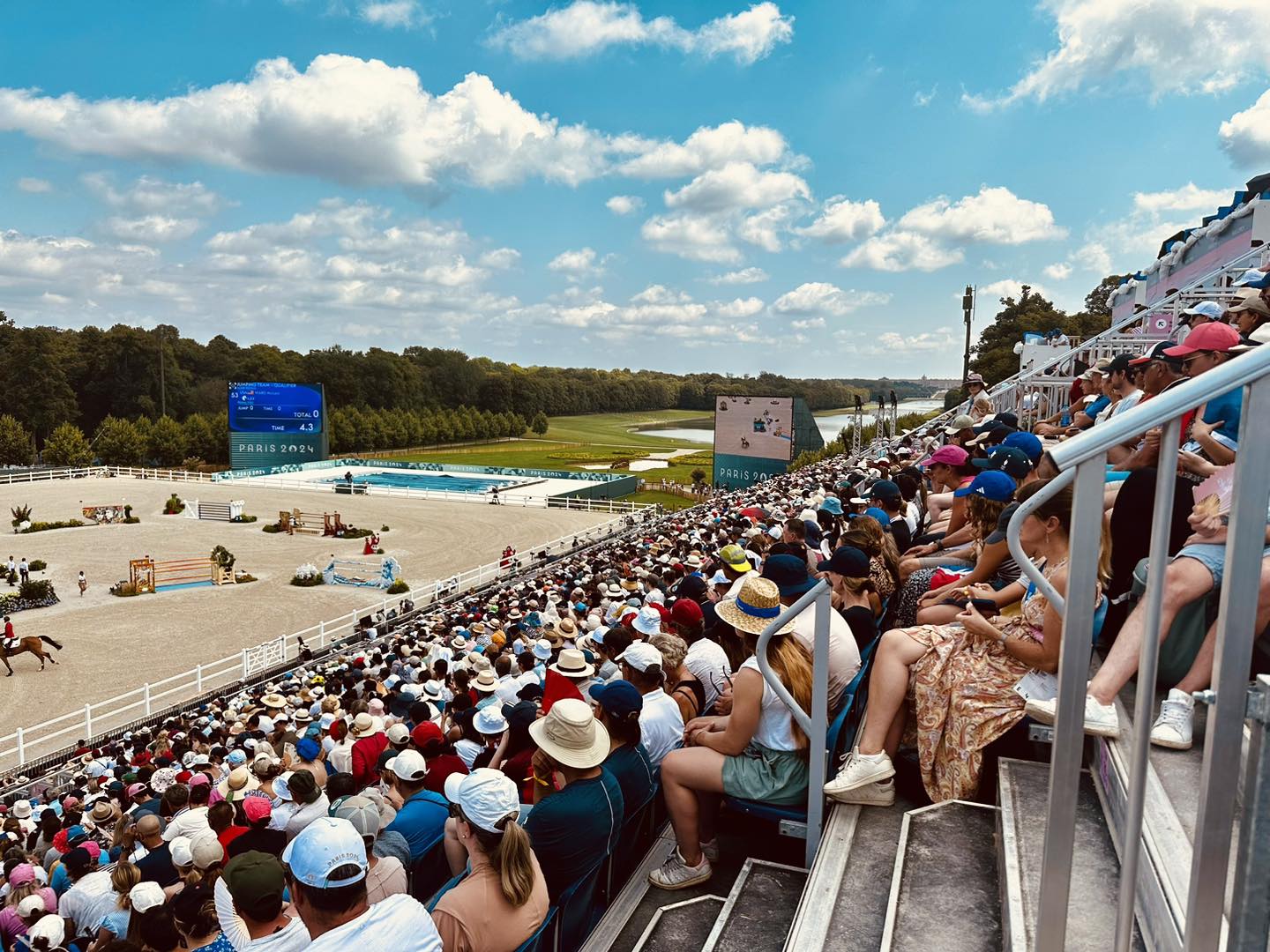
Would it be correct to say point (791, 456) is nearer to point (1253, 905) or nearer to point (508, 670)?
point (508, 670)

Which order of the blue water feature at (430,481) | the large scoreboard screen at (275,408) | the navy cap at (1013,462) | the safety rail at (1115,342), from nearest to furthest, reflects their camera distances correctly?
1. the navy cap at (1013,462)
2. the safety rail at (1115,342)
3. the blue water feature at (430,481)
4. the large scoreboard screen at (275,408)

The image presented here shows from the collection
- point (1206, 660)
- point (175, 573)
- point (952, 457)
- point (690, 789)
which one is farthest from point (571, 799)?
point (175, 573)

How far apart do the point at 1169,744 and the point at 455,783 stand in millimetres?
2642

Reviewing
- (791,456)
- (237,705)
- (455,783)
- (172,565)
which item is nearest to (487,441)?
(791,456)

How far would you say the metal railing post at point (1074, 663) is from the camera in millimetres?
1572

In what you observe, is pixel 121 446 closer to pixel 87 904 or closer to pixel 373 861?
pixel 87 904

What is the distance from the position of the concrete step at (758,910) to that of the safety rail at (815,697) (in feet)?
0.49

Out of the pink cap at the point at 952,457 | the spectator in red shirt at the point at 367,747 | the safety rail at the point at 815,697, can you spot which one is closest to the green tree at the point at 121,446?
the spectator in red shirt at the point at 367,747

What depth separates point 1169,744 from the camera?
8.87 ft

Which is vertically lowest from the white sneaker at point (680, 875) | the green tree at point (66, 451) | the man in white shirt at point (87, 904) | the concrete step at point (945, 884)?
the green tree at point (66, 451)

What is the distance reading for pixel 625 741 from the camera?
4.02 metres

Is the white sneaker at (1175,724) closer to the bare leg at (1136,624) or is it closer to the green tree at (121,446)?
the bare leg at (1136,624)

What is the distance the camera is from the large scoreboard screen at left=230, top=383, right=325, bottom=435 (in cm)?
5800

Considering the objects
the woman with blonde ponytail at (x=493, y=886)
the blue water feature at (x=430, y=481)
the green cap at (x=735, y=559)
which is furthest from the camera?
the blue water feature at (x=430, y=481)
